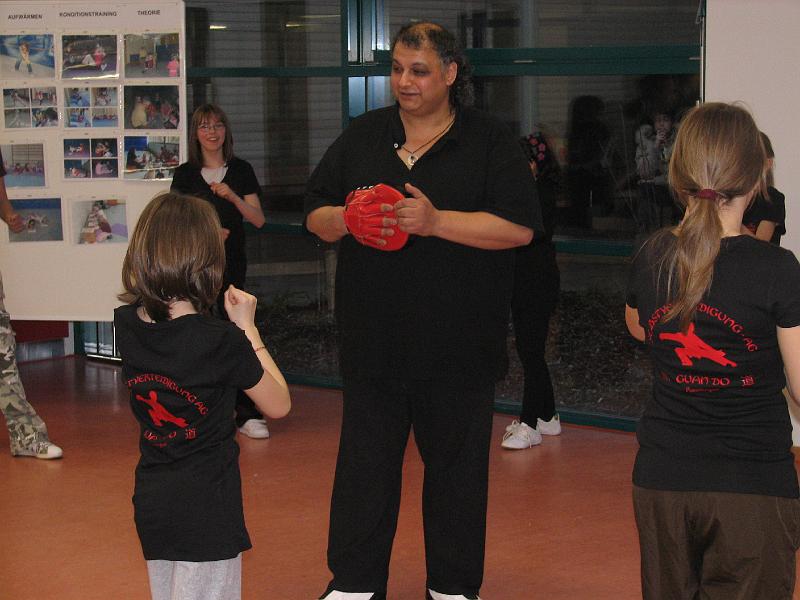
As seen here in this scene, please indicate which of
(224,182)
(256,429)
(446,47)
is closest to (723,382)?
(446,47)

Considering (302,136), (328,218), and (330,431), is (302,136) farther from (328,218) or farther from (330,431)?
(328,218)

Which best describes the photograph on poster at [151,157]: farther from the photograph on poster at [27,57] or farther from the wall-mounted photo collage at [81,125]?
the photograph on poster at [27,57]

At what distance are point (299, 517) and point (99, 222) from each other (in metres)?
2.47

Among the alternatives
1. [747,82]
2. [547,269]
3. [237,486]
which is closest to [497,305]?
[237,486]

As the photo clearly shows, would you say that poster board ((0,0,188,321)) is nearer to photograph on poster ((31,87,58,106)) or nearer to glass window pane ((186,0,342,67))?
photograph on poster ((31,87,58,106))

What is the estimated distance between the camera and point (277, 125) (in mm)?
7160

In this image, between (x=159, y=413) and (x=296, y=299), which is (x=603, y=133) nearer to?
(x=296, y=299)

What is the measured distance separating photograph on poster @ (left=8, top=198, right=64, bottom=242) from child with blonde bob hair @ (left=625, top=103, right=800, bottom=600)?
455 cm

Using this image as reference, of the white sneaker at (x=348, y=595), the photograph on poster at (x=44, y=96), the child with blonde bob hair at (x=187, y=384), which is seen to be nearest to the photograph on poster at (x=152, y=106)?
the photograph on poster at (x=44, y=96)

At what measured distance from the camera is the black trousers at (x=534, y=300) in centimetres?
539

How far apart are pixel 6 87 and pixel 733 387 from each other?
4963 millimetres

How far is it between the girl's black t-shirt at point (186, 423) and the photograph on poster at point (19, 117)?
157 inches

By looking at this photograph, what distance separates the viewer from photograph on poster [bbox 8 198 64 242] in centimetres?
617

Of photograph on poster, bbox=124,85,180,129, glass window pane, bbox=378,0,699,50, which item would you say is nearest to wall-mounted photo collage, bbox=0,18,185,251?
photograph on poster, bbox=124,85,180,129
